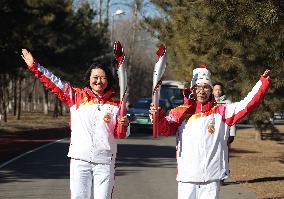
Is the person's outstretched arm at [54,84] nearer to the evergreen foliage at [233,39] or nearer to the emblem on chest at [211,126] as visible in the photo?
the emblem on chest at [211,126]

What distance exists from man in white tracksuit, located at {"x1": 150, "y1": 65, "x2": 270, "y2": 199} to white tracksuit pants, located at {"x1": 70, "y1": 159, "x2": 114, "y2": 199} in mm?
656

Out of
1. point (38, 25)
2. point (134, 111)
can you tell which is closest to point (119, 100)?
point (134, 111)

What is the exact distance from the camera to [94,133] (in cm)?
596

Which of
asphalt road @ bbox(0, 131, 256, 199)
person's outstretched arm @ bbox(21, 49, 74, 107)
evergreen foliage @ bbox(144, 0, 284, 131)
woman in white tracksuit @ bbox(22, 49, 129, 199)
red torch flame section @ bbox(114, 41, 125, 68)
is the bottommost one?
asphalt road @ bbox(0, 131, 256, 199)

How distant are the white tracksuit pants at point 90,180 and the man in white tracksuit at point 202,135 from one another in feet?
2.15

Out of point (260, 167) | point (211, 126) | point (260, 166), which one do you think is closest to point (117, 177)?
point (260, 167)

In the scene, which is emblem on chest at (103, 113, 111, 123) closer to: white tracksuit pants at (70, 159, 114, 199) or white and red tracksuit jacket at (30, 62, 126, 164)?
white and red tracksuit jacket at (30, 62, 126, 164)

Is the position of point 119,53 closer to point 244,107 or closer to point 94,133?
point 94,133

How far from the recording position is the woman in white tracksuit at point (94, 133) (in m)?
5.87

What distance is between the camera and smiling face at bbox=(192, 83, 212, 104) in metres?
5.98

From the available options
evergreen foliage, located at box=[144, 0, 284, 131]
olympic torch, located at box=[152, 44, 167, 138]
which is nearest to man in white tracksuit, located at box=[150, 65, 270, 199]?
olympic torch, located at box=[152, 44, 167, 138]

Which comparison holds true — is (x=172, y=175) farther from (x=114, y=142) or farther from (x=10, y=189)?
(x=114, y=142)

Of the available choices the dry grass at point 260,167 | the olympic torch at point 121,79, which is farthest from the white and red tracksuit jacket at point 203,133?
the dry grass at point 260,167

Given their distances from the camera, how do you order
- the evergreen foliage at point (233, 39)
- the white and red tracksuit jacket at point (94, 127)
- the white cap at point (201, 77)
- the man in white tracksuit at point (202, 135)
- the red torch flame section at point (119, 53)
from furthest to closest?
1. the evergreen foliage at point (233, 39)
2. the white cap at point (201, 77)
3. the white and red tracksuit jacket at point (94, 127)
4. the man in white tracksuit at point (202, 135)
5. the red torch flame section at point (119, 53)
